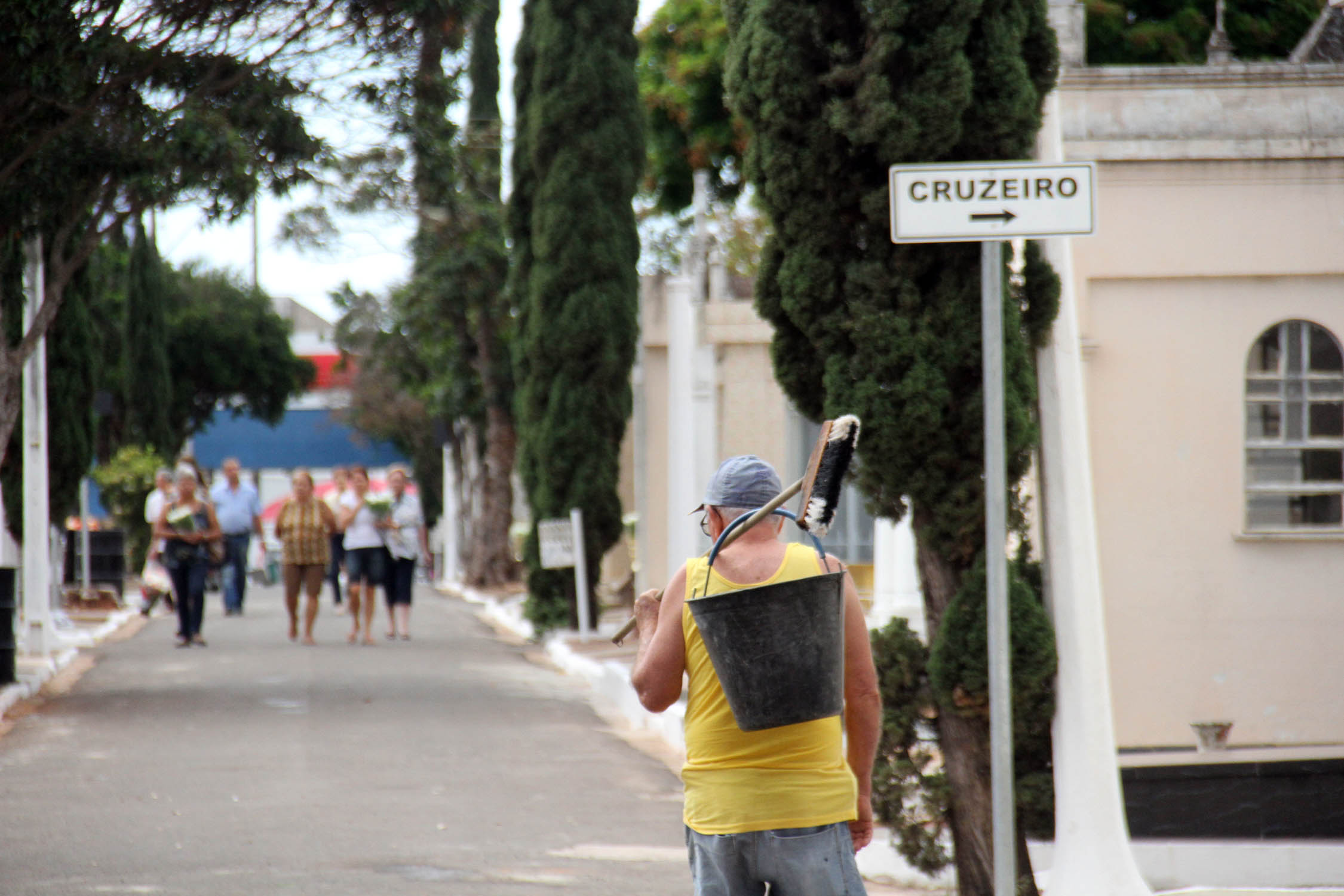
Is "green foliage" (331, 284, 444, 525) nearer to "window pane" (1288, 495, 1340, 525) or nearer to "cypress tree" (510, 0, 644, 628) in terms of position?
"cypress tree" (510, 0, 644, 628)

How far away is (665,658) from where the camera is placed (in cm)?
425

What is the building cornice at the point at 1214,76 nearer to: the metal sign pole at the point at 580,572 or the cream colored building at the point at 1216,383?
the cream colored building at the point at 1216,383

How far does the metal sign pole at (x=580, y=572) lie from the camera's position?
18.0 m

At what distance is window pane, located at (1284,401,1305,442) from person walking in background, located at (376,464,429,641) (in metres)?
9.37

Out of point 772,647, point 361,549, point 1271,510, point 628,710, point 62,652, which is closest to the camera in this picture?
point 772,647

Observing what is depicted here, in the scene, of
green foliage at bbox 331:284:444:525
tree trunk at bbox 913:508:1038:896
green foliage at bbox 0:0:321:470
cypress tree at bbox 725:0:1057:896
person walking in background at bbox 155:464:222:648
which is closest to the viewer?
cypress tree at bbox 725:0:1057:896

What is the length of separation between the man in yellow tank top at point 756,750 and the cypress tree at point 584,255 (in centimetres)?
1401

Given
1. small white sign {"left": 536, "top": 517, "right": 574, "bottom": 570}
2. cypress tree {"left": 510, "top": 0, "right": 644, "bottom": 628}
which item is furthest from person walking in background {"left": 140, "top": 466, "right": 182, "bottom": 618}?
cypress tree {"left": 510, "top": 0, "right": 644, "bottom": 628}

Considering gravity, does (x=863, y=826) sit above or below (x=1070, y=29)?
below

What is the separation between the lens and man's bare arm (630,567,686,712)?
13.9 ft

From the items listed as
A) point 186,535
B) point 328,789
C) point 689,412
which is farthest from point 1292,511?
point 186,535

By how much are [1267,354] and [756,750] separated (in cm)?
849

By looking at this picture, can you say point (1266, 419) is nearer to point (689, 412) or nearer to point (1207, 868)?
point (689, 412)

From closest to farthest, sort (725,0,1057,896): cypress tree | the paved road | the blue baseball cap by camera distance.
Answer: the blue baseball cap
(725,0,1057,896): cypress tree
the paved road
